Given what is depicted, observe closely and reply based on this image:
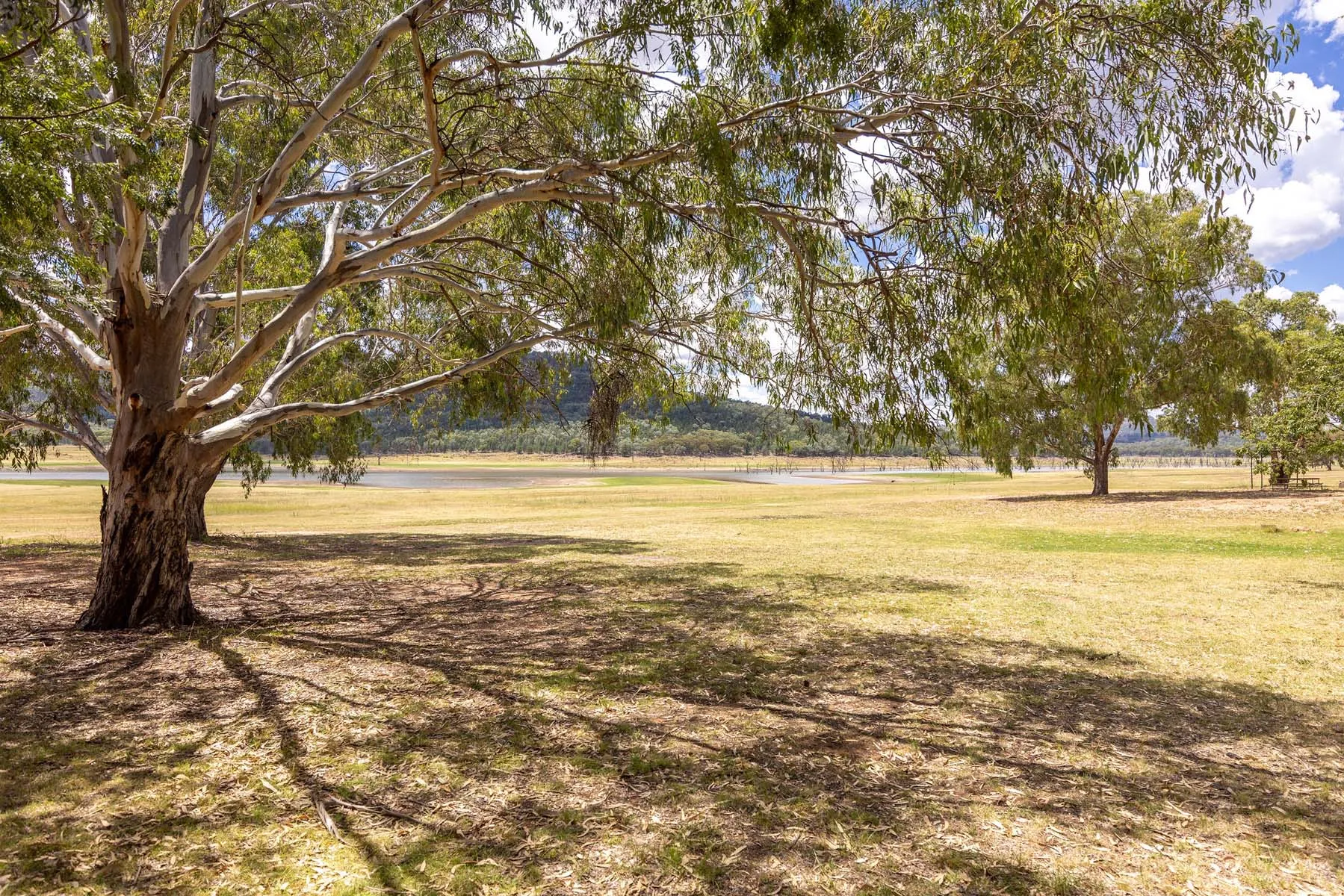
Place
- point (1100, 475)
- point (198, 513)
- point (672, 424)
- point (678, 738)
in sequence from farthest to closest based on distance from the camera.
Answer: point (1100, 475)
point (198, 513)
point (672, 424)
point (678, 738)

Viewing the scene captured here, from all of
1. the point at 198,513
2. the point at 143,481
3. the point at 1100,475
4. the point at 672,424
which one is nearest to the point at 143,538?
the point at 143,481

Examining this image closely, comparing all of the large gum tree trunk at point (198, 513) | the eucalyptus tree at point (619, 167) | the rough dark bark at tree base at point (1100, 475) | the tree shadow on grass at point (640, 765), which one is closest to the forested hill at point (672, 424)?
the eucalyptus tree at point (619, 167)

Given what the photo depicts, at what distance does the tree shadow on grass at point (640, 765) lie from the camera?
311 cm

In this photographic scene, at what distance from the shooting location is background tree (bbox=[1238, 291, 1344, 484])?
772 inches

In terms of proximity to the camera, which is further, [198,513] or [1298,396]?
[1298,396]

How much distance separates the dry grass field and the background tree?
12573 mm

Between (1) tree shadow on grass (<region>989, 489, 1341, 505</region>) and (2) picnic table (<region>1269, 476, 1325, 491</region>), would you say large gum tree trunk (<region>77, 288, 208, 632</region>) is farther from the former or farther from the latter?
(2) picnic table (<region>1269, 476, 1325, 491</region>)

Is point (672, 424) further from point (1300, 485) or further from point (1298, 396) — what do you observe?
point (1300, 485)

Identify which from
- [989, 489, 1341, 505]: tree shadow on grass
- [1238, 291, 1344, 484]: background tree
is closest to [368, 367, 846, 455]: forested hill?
[1238, 291, 1344, 484]: background tree

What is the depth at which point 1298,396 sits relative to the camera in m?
23.5

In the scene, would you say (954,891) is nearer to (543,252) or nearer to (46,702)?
(46,702)

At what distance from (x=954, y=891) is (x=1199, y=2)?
623 cm

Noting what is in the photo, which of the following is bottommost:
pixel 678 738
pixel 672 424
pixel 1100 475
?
pixel 678 738

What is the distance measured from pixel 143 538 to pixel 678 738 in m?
5.75
